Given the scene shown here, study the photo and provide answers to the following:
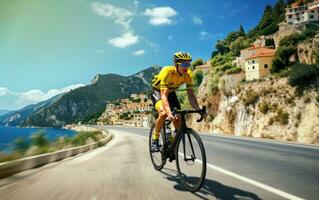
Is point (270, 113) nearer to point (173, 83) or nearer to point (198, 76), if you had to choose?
point (173, 83)

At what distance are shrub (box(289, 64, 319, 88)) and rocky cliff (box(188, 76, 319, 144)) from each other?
1.17 m

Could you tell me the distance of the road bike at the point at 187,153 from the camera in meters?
4.89

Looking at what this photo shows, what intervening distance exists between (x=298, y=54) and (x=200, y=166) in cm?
5342

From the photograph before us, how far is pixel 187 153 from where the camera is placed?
18.9ft

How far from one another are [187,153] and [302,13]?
10703 cm

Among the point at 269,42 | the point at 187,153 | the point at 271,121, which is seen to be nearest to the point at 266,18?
the point at 269,42

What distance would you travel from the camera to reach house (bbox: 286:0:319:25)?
93.0 meters

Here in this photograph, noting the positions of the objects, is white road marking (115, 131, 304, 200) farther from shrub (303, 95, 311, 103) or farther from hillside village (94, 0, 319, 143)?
shrub (303, 95, 311, 103)

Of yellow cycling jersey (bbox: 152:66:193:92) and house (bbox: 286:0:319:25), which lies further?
house (bbox: 286:0:319:25)

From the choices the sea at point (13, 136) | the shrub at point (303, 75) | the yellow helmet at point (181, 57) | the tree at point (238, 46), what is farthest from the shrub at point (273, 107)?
the tree at point (238, 46)

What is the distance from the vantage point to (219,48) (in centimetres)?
11856

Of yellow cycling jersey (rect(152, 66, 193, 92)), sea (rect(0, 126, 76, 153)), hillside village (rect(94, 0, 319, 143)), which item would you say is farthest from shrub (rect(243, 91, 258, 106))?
yellow cycling jersey (rect(152, 66, 193, 92))

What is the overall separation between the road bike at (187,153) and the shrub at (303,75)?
96.8 feet

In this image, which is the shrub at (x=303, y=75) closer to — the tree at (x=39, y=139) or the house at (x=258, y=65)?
the house at (x=258, y=65)
